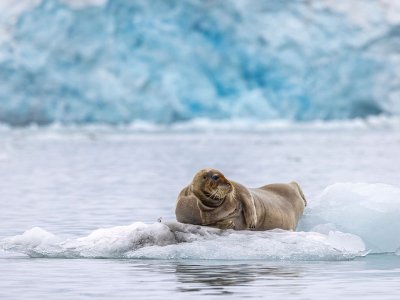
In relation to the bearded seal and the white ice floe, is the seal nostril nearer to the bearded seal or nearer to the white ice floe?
the bearded seal

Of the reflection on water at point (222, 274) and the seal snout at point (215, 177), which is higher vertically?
the seal snout at point (215, 177)

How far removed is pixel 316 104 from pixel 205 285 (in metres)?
28.9

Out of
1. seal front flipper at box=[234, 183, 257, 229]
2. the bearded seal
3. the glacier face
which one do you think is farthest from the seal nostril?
the glacier face

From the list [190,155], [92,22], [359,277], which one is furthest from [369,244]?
[92,22]

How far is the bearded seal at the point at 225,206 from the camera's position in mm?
7125

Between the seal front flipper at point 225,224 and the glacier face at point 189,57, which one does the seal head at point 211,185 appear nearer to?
the seal front flipper at point 225,224

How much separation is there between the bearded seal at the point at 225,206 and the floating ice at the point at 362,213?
0.41 m

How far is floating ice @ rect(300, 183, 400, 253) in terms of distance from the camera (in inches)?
301

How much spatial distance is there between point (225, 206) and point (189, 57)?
2692cm

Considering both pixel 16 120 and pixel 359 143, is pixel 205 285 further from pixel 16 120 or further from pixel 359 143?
pixel 16 120

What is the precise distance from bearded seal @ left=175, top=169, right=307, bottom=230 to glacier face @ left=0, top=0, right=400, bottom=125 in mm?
26077

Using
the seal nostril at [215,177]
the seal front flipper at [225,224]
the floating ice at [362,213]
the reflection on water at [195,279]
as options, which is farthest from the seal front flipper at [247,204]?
the floating ice at [362,213]

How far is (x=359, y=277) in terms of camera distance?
6262 millimetres

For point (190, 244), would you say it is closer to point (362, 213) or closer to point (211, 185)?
point (211, 185)
